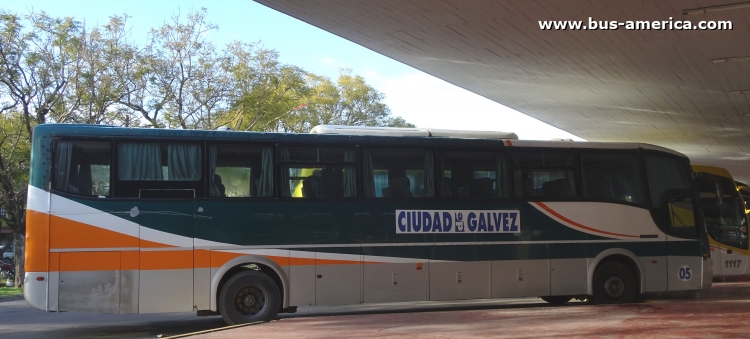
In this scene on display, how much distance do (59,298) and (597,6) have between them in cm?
1034

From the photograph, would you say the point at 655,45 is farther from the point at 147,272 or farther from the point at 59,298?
the point at 59,298

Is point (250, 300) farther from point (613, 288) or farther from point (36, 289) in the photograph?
point (613, 288)

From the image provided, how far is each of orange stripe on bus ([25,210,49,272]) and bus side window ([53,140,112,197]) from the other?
0.51 meters

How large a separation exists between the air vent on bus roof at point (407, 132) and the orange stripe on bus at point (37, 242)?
14.2 ft

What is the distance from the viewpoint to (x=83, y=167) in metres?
9.84

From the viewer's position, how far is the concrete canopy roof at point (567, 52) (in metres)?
12.6

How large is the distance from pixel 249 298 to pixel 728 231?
44.5ft

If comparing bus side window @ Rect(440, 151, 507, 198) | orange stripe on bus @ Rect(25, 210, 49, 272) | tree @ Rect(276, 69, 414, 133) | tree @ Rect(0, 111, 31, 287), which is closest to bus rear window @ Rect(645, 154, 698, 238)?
bus side window @ Rect(440, 151, 507, 198)

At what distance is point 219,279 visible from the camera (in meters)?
10.3

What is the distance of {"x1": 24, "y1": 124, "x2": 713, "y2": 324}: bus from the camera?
32.1 ft

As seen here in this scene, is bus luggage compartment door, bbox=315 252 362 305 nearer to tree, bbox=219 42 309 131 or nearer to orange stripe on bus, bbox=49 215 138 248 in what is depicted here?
orange stripe on bus, bbox=49 215 138 248

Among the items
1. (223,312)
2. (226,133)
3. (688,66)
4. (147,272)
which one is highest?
(688,66)

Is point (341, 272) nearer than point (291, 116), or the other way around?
point (341, 272)

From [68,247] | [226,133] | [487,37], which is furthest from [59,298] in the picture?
[487,37]
